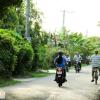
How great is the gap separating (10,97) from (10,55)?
10.6 meters

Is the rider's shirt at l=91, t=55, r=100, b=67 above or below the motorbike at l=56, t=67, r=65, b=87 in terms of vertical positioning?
above

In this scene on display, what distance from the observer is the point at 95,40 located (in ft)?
405

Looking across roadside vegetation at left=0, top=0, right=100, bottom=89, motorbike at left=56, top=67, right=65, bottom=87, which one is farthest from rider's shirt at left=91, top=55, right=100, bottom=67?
roadside vegetation at left=0, top=0, right=100, bottom=89

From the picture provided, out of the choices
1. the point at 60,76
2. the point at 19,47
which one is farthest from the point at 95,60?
A: the point at 19,47

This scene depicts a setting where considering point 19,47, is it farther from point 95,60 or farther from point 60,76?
point 60,76

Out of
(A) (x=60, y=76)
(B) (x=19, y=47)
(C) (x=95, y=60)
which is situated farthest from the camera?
(B) (x=19, y=47)

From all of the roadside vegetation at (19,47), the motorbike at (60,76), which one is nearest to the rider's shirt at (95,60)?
the motorbike at (60,76)

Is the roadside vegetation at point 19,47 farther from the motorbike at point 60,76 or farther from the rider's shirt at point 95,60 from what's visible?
the rider's shirt at point 95,60

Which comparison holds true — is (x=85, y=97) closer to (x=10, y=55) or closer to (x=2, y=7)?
(x=2, y=7)

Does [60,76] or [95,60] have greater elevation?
[95,60]

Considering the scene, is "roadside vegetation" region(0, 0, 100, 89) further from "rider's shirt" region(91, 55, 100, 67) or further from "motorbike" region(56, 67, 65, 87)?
"rider's shirt" region(91, 55, 100, 67)

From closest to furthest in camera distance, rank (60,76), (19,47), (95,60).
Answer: (60,76), (95,60), (19,47)

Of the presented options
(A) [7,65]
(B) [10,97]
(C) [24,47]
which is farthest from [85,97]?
(C) [24,47]

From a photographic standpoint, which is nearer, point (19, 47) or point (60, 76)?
point (60, 76)
